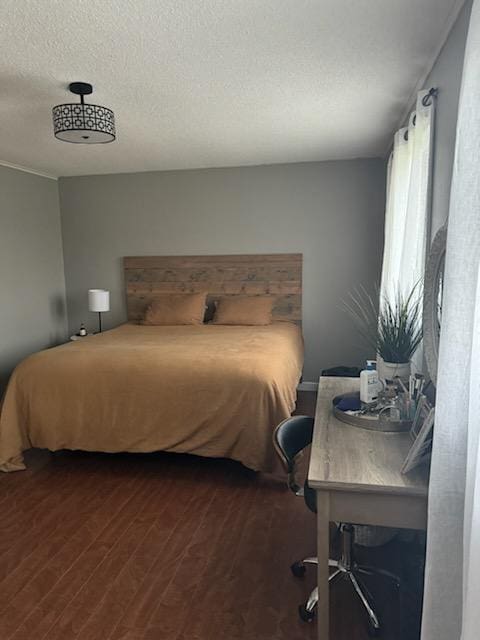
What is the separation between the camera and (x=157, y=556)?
2.07 m

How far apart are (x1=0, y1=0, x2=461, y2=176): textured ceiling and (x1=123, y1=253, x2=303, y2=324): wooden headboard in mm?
1339

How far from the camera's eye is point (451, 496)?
3.58 feet

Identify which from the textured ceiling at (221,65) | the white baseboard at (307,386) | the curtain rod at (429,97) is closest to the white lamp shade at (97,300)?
the textured ceiling at (221,65)

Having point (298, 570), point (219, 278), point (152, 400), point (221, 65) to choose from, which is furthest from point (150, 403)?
point (219, 278)

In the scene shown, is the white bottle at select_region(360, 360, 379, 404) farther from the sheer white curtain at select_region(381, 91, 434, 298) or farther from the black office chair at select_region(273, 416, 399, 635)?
the sheer white curtain at select_region(381, 91, 434, 298)

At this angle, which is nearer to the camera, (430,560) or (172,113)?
(430,560)

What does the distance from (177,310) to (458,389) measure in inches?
144

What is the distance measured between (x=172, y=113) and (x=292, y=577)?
270cm

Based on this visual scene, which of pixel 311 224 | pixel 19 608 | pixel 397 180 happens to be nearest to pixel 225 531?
pixel 19 608

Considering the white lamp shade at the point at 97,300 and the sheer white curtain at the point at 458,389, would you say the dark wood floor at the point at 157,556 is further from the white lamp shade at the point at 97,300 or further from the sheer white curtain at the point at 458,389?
the white lamp shade at the point at 97,300

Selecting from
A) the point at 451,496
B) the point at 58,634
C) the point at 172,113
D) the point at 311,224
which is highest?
the point at 172,113

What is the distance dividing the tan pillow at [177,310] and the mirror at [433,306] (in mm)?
2957

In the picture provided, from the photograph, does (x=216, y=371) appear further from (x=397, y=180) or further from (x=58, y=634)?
(x=397, y=180)

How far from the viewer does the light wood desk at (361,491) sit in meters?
1.27
